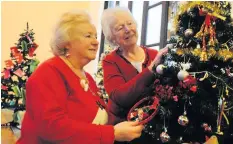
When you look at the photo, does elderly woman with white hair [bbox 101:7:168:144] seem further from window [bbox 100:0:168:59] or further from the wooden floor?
window [bbox 100:0:168:59]

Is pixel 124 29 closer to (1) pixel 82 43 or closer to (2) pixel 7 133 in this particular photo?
(1) pixel 82 43

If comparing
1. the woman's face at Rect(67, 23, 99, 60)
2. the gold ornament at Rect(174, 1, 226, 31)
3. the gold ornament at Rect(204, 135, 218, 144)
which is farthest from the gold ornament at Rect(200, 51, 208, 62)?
the woman's face at Rect(67, 23, 99, 60)

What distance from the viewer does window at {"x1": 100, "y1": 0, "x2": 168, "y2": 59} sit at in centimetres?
329

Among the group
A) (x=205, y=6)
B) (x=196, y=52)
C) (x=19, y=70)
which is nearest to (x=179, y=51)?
(x=196, y=52)

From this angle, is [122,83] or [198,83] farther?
[122,83]

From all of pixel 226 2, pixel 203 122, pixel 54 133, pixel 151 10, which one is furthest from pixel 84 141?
pixel 151 10

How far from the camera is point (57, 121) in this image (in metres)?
1.07

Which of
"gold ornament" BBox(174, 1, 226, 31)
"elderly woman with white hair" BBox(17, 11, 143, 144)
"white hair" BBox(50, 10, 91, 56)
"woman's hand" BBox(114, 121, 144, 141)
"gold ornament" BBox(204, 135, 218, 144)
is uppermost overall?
"gold ornament" BBox(174, 1, 226, 31)

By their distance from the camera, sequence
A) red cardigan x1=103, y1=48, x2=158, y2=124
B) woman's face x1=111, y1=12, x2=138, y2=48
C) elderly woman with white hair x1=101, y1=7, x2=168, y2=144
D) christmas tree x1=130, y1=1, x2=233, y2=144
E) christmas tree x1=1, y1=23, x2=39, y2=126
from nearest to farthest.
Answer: christmas tree x1=130, y1=1, x2=233, y2=144 < red cardigan x1=103, y1=48, x2=158, y2=124 < elderly woman with white hair x1=101, y1=7, x2=168, y2=144 < woman's face x1=111, y1=12, x2=138, y2=48 < christmas tree x1=1, y1=23, x2=39, y2=126

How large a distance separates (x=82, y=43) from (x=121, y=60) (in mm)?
392

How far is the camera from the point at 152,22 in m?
3.65

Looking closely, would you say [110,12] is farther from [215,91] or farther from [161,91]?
[215,91]

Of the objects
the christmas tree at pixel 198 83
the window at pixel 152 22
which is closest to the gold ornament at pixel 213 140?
the christmas tree at pixel 198 83

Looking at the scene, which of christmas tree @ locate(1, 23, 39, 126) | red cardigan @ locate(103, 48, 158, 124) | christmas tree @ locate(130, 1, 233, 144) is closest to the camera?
christmas tree @ locate(130, 1, 233, 144)
